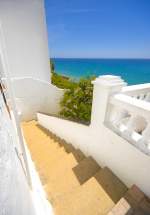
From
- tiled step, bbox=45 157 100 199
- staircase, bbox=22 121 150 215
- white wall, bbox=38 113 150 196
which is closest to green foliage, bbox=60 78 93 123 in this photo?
white wall, bbox=38 113 150 196

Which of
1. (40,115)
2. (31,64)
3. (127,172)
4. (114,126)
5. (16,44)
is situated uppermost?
(16,44)

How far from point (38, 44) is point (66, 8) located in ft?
12.5

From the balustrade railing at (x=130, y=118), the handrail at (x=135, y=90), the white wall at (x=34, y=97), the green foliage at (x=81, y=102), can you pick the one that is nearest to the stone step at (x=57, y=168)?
the balustrade railing at (x=130, y=118)

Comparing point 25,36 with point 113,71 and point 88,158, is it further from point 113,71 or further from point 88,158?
point 113,71

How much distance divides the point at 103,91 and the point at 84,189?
1427 millimetres

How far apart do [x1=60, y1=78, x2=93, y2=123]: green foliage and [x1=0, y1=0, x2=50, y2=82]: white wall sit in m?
2.71

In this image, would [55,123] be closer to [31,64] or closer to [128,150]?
[128,150]

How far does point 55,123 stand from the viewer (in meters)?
4.01

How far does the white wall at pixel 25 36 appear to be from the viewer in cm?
519

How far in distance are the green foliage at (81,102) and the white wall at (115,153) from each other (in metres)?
1.33

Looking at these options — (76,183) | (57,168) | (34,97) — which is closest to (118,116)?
(76,183)

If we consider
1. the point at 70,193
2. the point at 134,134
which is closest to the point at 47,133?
the point at 70,193

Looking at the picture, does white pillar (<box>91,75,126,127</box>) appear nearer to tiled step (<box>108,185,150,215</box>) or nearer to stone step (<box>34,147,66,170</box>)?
tiled step (<box>108,185,150,215</box>)

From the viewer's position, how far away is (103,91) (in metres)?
1.89
